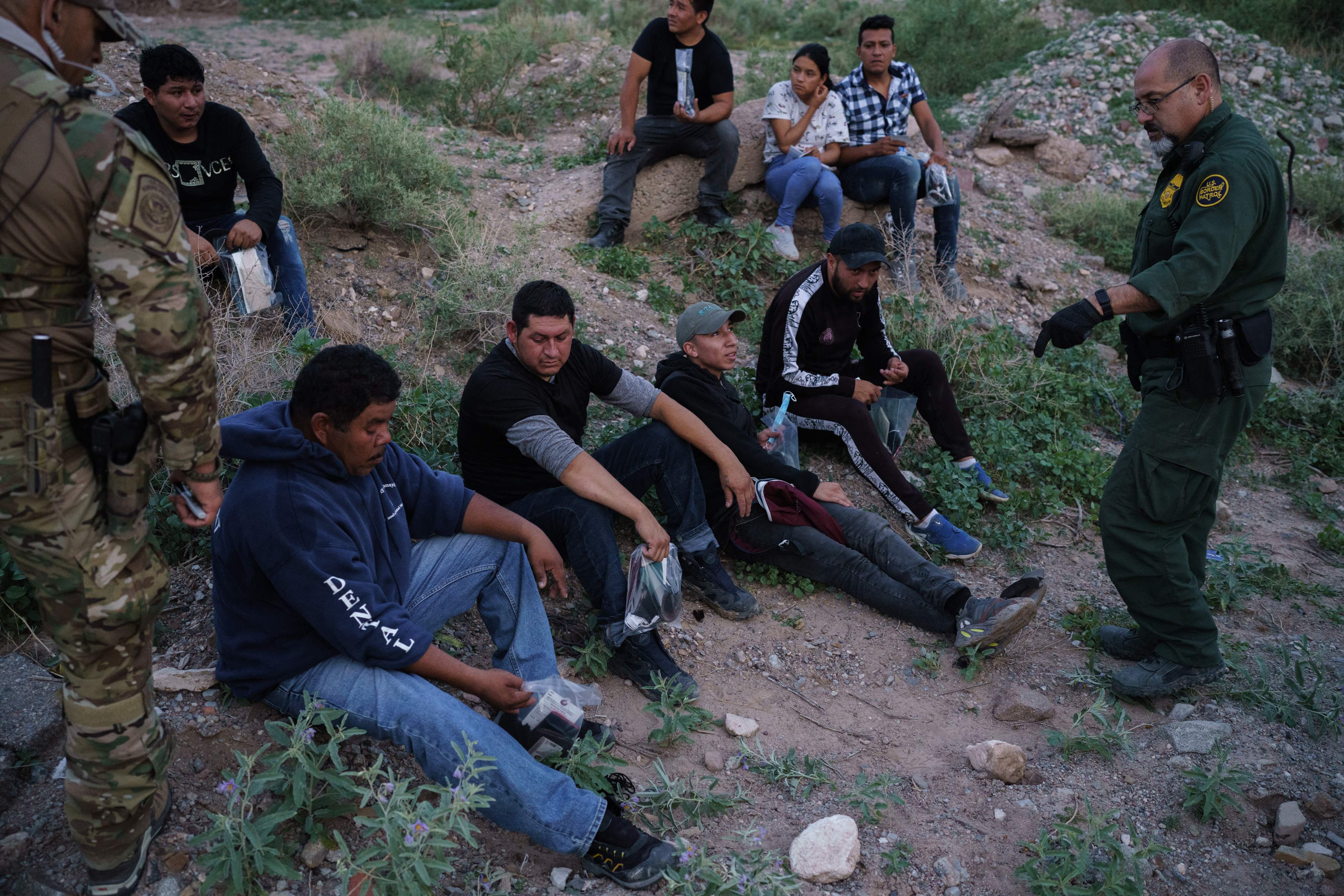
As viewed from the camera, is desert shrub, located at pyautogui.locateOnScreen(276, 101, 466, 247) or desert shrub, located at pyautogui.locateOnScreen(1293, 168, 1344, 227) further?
desert shrub, located at pyautogui.locateOnScreen(1293, 168, 1344, 227)

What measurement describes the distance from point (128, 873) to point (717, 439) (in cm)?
254

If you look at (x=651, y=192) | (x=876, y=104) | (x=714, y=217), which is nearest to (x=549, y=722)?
(x=714, y=217)

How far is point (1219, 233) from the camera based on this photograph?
304cm

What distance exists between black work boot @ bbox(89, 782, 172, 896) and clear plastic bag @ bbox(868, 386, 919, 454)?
373 cm

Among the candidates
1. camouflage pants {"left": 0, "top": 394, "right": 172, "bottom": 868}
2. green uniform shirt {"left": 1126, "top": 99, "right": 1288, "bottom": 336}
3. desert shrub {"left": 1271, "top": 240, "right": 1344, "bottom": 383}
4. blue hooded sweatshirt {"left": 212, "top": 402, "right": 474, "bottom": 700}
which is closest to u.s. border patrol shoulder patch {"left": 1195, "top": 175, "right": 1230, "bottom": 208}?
green uniform shirt {"left": 1126, "top": 99, "right": 1288, "bottom": 336}

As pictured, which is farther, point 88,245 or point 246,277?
point 246,277

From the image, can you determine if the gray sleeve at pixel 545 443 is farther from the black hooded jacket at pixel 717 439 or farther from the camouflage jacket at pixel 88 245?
the camouflage jacket at pixel 88 245

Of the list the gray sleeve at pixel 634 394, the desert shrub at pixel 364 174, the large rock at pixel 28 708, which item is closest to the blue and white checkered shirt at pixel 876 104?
the desert shrub at pixel 364 174

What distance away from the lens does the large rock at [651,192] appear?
21.7ft

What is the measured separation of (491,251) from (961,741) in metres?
3.83

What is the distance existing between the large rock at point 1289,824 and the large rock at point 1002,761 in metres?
0.74

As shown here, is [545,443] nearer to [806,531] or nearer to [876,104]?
[806,531]

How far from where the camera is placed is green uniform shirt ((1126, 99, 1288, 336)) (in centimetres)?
305

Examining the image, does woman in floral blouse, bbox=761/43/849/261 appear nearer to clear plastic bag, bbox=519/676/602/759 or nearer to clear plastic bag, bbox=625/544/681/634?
clear plastic bag, bbox=625/544/681/634
